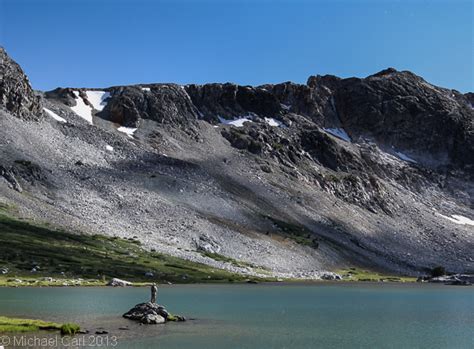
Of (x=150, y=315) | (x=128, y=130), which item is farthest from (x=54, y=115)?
(x=150, y=315)

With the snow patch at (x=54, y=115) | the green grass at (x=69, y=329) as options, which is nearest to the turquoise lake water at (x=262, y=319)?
the green grass at (x=69, y=329)

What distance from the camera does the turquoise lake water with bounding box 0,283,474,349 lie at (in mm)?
38031

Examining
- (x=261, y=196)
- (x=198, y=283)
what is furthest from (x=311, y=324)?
(x=261, y=196)

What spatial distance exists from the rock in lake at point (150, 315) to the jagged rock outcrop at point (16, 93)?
126602mm

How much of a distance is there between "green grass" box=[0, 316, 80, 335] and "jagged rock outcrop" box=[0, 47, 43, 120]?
429 feet

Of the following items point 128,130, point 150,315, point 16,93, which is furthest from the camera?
point 128,130

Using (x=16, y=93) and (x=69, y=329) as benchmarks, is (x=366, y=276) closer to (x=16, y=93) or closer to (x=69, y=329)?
(x=16, y=93)

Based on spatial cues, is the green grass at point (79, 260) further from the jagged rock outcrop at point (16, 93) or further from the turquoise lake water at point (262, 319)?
the jagged rock outcrop at point (16, 93)

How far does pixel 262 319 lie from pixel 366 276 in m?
98.8

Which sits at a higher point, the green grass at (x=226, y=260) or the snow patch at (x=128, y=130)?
the snow patch at (x=128, y=130)

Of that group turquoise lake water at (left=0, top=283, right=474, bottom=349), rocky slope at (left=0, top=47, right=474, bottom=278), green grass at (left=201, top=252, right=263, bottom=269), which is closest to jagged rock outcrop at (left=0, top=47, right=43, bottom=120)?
rocky slope at (left=0, top=47, right=474, bottom=278)

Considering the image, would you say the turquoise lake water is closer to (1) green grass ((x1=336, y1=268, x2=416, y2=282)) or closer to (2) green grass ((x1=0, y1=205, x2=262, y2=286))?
(2) green grass ((x1=0, y1=205, x2=262, y2=286))

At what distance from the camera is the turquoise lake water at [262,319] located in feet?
125

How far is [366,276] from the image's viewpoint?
143 meters
